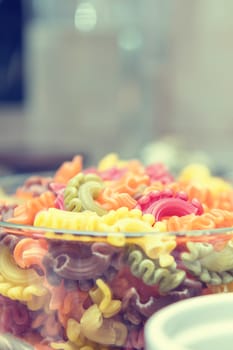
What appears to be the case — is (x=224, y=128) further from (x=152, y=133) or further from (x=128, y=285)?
(x=128, y=285)

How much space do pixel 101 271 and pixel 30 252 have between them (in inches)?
1.6

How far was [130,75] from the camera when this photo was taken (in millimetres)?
1610

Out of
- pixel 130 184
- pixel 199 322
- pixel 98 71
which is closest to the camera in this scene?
pixel 199 322

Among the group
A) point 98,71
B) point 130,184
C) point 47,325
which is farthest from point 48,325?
point 98,71

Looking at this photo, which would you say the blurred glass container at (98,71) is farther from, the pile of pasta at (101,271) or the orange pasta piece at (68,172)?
the pile of pasta at (101,271)

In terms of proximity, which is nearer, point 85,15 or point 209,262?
point 209,262

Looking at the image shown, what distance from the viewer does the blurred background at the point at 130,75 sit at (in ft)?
5.22

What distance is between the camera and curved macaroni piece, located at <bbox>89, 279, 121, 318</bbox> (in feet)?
1.17

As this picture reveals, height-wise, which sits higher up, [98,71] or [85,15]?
[85,15]

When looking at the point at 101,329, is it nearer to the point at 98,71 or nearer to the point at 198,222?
the point at 198,222

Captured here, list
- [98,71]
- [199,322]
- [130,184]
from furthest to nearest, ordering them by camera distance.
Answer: [98,71], [130,184], [199,322]

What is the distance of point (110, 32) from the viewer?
1604 millimetres

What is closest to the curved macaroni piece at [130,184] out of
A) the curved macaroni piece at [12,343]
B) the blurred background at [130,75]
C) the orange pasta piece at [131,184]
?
the orange pasta piece at [131,184]

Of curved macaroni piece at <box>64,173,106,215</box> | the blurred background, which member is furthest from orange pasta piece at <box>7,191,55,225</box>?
the blurred background
